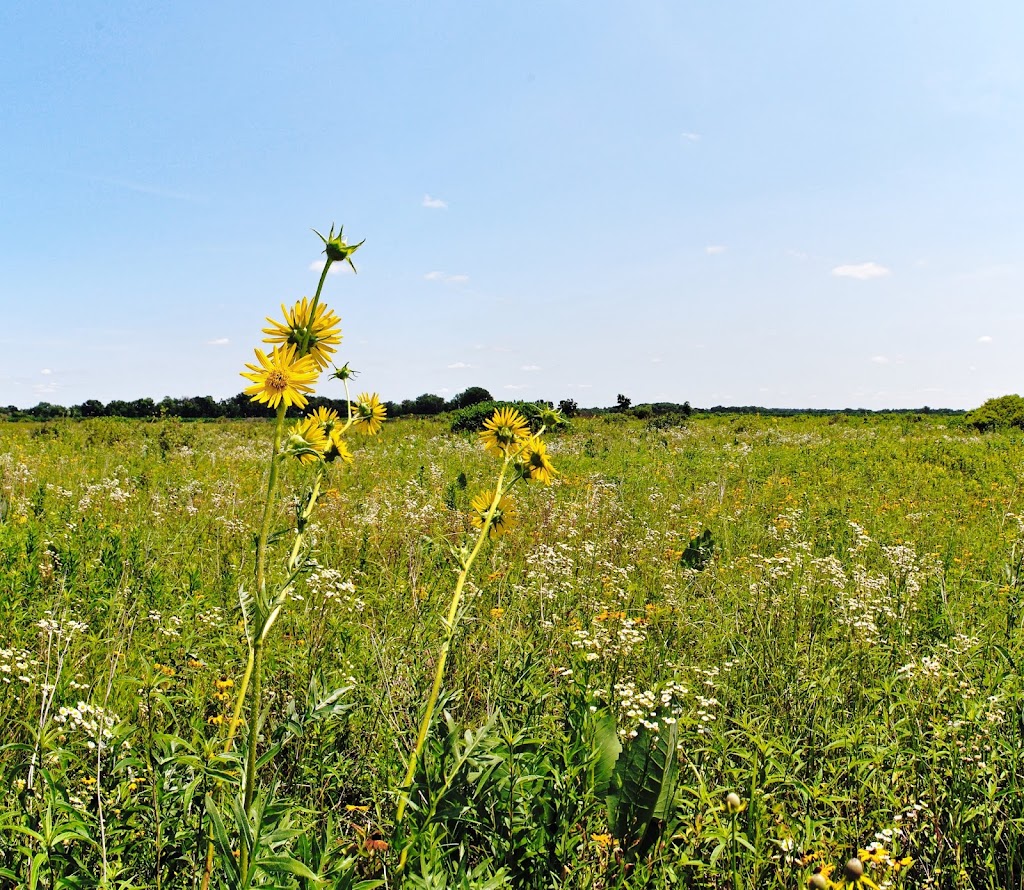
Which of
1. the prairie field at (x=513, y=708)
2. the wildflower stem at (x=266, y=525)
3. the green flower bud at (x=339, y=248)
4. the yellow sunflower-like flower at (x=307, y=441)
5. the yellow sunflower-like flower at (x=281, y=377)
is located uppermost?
the green flower bud at (x=339, y=248)

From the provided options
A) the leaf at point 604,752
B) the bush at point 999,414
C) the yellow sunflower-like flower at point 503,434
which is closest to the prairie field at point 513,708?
the leaf at point 604,752

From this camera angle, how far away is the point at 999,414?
18.0m

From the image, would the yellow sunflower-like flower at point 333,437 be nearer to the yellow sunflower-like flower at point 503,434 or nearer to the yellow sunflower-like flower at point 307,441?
the yellow sunflower-like flower at point 307,441

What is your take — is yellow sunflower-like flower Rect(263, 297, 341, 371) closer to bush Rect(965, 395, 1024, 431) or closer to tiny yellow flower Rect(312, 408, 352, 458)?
tiny yellow flower Rect(312, 408, 352, 458)

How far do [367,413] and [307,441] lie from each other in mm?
273

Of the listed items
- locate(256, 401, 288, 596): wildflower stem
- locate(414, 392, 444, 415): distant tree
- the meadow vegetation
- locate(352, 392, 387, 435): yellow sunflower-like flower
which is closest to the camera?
locate(256, 401, 288, 596): wildflower stem

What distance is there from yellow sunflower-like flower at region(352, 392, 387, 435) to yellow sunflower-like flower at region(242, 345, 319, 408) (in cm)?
29

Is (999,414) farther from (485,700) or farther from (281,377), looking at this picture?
(281,377)

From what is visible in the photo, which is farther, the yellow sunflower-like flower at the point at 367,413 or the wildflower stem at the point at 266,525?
the yellow sunflower-like flower at the point at 367,413

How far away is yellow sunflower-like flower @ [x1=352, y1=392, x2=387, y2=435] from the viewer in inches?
58.4

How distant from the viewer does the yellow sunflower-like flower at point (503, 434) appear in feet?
5.50

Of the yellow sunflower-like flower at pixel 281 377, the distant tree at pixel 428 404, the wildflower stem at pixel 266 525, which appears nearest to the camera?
the wildflower stem at pixel 266 525

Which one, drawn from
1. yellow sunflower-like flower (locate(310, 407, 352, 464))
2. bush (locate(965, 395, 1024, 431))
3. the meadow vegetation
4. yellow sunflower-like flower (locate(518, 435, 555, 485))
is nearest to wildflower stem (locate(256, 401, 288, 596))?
the meadow vegetation

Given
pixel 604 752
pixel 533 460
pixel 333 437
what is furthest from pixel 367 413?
pixel 604 752
